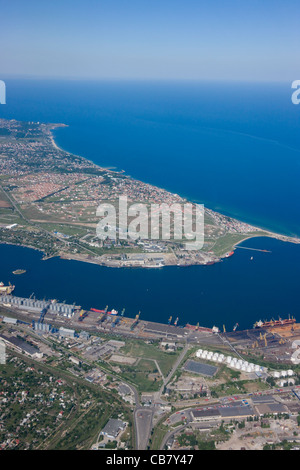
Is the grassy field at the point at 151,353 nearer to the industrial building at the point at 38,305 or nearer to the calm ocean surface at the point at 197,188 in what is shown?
the calm ocean surface at the point at 197,188

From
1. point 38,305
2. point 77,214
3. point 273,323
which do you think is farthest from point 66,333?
Result: point 77,214

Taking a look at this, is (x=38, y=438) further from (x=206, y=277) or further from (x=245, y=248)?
(x=245, y=248)

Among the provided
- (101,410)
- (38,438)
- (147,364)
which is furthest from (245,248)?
(38,438)

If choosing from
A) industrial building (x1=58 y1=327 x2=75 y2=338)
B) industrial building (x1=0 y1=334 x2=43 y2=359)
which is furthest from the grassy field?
industrial building (x1=0 y1=334 x2=43 y2=359)

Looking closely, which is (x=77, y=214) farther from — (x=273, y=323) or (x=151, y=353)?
(x=273, y=323)

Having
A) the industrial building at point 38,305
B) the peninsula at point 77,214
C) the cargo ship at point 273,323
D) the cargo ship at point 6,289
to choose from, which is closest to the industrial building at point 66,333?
the industrial building at point 38,305

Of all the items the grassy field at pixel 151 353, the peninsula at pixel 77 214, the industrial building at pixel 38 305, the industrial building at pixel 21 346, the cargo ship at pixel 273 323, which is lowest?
the industrial building at pixel 21 346
